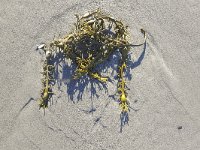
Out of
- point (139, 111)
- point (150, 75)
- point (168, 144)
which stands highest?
point (150, 75)

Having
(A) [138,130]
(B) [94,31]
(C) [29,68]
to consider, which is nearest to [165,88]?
(A) [138,130]

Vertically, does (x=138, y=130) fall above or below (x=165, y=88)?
below

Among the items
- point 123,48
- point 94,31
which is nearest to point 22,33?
point 94,31

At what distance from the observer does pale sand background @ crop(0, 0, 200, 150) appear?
2.44 metres

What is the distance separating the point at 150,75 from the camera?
2473 millimetres

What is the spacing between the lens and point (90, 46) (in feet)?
7.97

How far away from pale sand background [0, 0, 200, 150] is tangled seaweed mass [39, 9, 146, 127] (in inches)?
2.2

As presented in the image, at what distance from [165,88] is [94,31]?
23.0 inches

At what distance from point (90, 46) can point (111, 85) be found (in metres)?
0.28

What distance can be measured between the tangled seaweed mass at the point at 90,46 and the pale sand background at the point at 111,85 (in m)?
0.06

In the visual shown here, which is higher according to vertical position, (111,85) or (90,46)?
(90,46)

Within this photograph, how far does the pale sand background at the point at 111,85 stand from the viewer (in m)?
2.44

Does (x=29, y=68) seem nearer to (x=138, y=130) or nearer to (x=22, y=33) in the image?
(x=22, y=33)

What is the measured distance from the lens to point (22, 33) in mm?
2436
